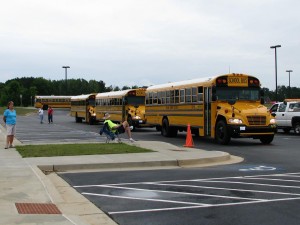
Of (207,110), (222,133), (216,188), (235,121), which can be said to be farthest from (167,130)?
(216,188)

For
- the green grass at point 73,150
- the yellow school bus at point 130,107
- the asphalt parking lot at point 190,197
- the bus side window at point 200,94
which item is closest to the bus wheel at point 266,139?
the bus side window at point 200,94

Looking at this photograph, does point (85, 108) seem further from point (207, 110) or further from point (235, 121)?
point (235, 121)

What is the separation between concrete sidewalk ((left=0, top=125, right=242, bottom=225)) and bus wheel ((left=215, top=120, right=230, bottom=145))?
3.00 meters

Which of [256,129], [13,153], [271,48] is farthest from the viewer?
[271,48]

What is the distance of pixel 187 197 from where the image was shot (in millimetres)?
8242

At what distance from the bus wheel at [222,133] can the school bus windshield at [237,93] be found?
1080mm

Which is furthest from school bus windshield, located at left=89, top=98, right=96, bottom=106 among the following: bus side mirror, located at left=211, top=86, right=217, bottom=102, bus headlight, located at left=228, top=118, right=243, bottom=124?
bus headlight, located at left=228, top=118, right=243, bottom=124

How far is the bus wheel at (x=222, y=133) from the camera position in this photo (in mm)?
19156

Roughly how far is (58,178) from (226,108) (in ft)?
33.3

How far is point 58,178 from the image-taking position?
10562 millimetres

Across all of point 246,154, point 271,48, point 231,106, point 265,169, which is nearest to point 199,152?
point 246,154

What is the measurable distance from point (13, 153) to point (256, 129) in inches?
374

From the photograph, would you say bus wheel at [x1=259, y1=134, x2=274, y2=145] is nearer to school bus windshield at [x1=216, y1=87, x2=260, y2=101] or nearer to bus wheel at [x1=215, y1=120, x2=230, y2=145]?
school bus windshield at [x1=216, y1=87, x2=260, y2=101]

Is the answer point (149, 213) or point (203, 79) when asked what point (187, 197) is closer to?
point (149, 213)
